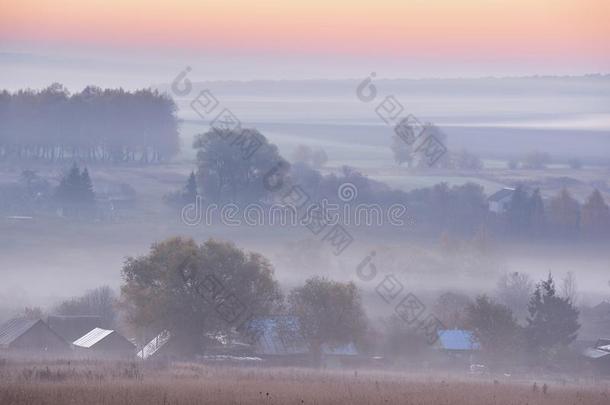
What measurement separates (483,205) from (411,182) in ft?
29.9

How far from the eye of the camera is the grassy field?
23.7 m

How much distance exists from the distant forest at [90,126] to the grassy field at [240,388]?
61.0m

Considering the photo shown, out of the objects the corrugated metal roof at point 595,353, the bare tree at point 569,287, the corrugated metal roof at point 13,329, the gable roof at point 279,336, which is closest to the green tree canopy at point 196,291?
the gable roof at point 279,336

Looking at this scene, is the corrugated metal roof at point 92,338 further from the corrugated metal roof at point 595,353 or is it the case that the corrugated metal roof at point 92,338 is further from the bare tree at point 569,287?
the bare tree at point 569,287

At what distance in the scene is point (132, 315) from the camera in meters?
41.4

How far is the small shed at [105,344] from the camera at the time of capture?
39.4 meters

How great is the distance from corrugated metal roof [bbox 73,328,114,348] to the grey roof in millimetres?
36556

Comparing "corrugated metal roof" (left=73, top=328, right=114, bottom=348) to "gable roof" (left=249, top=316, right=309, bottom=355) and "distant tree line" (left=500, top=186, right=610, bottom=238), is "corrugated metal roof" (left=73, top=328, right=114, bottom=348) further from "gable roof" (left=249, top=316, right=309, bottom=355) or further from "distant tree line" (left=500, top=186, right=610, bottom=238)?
"distant tree line" (left=500, top=186, right=610, bottom=238)

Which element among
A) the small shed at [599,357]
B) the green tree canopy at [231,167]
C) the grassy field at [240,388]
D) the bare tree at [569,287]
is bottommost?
the grassy field at [240,388]

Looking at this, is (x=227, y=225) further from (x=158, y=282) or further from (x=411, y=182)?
(x=158, y=282)

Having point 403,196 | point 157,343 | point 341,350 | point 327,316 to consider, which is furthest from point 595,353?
point 403,196

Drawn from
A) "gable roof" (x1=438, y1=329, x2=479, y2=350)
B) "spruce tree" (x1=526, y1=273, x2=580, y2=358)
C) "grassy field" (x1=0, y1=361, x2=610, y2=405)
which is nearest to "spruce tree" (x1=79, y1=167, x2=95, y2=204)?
"gable roof" (x1=438, y1=329, x2=479, y2=350)

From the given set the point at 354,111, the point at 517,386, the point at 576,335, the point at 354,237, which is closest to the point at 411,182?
the point at 354,237

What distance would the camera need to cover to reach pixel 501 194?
75.5 m
